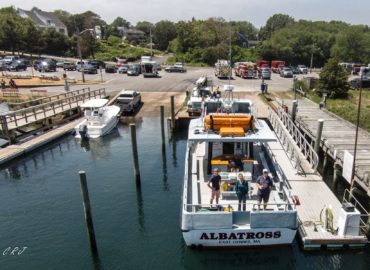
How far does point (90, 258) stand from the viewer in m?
13.1

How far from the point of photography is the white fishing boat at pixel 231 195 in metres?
12.0

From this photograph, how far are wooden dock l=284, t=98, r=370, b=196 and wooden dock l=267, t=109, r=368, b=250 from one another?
1.54 meters

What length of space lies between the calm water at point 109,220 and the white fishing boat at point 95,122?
2.78m

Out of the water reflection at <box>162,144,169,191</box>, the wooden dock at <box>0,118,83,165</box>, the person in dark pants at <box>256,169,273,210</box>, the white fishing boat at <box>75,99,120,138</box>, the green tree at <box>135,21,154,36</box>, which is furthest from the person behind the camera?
the green tree at <box>135,21,154,36</box>

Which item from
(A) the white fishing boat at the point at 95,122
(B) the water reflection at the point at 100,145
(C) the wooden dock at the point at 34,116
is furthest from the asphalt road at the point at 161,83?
(B) the water reflection at the point at 100,145

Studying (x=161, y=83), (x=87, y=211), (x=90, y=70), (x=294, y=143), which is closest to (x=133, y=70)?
(x=90, y=70)

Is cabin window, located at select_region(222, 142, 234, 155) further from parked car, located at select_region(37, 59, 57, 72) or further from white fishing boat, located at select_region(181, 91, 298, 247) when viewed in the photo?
parked car, located at select_region(37, 59, 57, 72)

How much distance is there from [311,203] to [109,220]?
9.25 m

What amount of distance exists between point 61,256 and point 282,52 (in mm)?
77547

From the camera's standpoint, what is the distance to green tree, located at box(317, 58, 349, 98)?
1567 inches

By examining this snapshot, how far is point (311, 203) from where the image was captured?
48.7ft

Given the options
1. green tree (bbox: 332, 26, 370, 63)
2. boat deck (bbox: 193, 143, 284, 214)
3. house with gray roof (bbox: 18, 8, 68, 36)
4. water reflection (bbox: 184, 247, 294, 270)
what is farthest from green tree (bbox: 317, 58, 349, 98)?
house with gray roof (bbox: 18, 8, 68, 36)

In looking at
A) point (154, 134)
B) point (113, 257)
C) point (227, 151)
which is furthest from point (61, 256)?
point (154, 134)

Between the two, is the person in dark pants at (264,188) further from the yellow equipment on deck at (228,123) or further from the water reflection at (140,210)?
the water reflection at (140,210)
